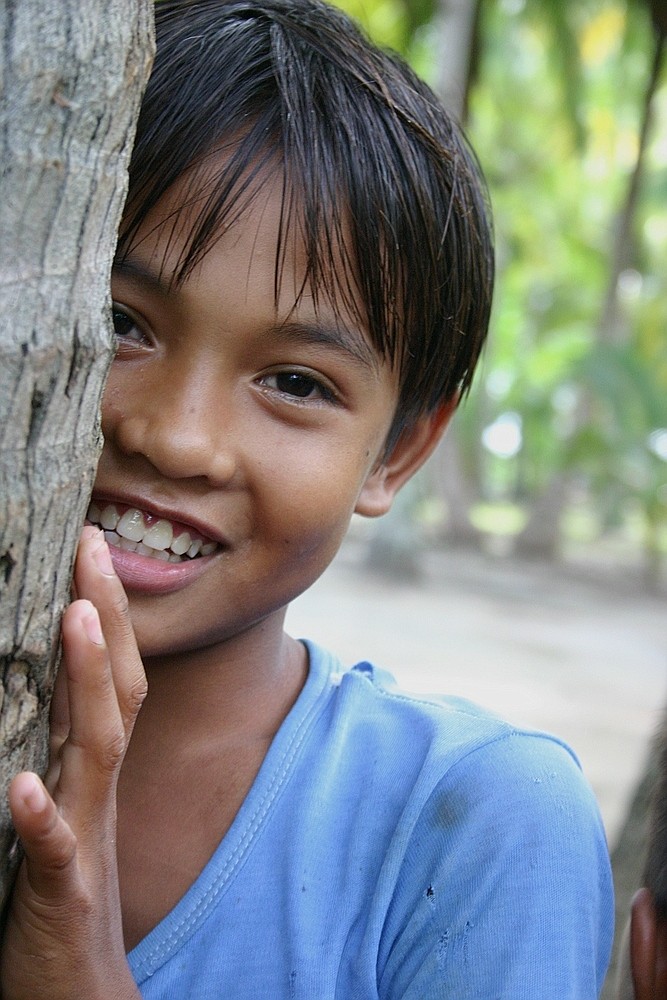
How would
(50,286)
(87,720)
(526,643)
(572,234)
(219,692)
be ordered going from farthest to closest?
(572,234) < (526,643) < (219,692) < (87,720) < (50,286)

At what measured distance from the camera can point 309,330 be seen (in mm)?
1179

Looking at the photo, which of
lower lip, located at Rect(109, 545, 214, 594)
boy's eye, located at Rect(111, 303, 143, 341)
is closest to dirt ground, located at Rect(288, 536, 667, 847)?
lower lip, located at Rect(109, 545, 214, 594)

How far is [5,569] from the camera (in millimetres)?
795

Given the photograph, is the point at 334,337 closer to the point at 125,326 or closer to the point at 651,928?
the point at 125,326

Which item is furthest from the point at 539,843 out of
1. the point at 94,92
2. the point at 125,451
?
the point at 94,92

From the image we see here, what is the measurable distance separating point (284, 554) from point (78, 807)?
41 cm

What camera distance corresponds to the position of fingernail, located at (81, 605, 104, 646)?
2.81 feet

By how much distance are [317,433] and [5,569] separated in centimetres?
51

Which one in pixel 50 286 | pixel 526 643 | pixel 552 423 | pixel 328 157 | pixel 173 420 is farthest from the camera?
pixel 552 423

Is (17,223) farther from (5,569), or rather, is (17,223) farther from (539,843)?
(539,843)

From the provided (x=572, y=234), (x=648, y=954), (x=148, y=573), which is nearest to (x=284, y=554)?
(x=148, y=573)

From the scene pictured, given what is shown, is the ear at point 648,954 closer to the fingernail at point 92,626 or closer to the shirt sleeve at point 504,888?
the shirt sleeve at point 504,888

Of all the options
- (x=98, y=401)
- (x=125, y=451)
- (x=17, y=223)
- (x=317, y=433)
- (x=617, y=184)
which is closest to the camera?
(x=17, y=223)

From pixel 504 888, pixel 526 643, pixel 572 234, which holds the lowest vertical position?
pixel 526 643
